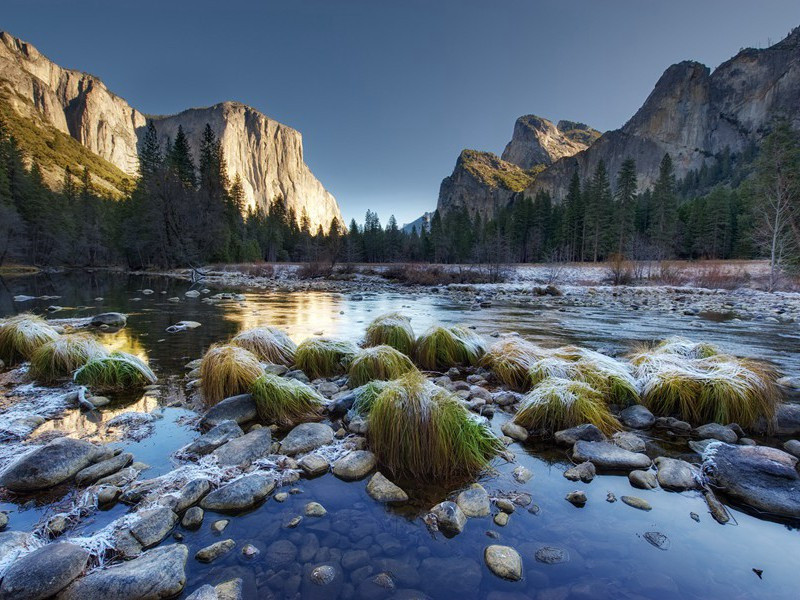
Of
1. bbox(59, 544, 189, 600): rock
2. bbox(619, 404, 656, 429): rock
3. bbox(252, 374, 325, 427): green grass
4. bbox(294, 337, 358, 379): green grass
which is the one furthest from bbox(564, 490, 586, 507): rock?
bbox(294, 337, 358, 379): green grass

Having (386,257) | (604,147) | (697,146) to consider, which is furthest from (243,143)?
(697,146)

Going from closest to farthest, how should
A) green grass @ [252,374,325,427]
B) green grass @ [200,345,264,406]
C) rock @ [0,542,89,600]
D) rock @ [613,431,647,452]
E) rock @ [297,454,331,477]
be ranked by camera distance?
rock @ [0,542,89,600], rock @ [297,454,331,477], rock @ [613,431,647,452], green grass @ [252,374,325,427], green grass @ [200,345,264,406]

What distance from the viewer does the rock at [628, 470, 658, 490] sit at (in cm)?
337

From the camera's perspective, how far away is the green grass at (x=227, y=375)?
5.33 m

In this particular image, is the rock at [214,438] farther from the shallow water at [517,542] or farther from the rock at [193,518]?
the rock at [193,518]

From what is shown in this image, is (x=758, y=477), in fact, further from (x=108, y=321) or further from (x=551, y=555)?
(x=108, y=321)

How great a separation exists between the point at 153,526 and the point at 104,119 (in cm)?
23259

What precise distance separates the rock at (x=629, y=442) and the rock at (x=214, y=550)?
3930 mm

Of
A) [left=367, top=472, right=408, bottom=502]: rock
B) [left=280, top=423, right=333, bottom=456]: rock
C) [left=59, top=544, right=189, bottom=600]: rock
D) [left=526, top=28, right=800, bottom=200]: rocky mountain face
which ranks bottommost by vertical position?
[left=367, top=472, right=408, bottom=502]: rock

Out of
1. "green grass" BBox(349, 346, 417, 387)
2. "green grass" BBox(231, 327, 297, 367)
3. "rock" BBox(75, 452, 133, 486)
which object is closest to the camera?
"rock" BBox(75, 452, 133, 486)

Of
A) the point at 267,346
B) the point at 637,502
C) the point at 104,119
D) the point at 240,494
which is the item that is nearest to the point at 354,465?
the point at 240,494

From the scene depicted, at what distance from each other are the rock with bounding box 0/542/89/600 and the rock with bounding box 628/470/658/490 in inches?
171

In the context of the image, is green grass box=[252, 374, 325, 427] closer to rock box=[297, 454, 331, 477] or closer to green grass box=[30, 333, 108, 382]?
rock box=[297, 454, 331, 477]

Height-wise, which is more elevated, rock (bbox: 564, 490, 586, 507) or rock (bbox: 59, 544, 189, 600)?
rock (bbox: 59, 544, 189, 600)
